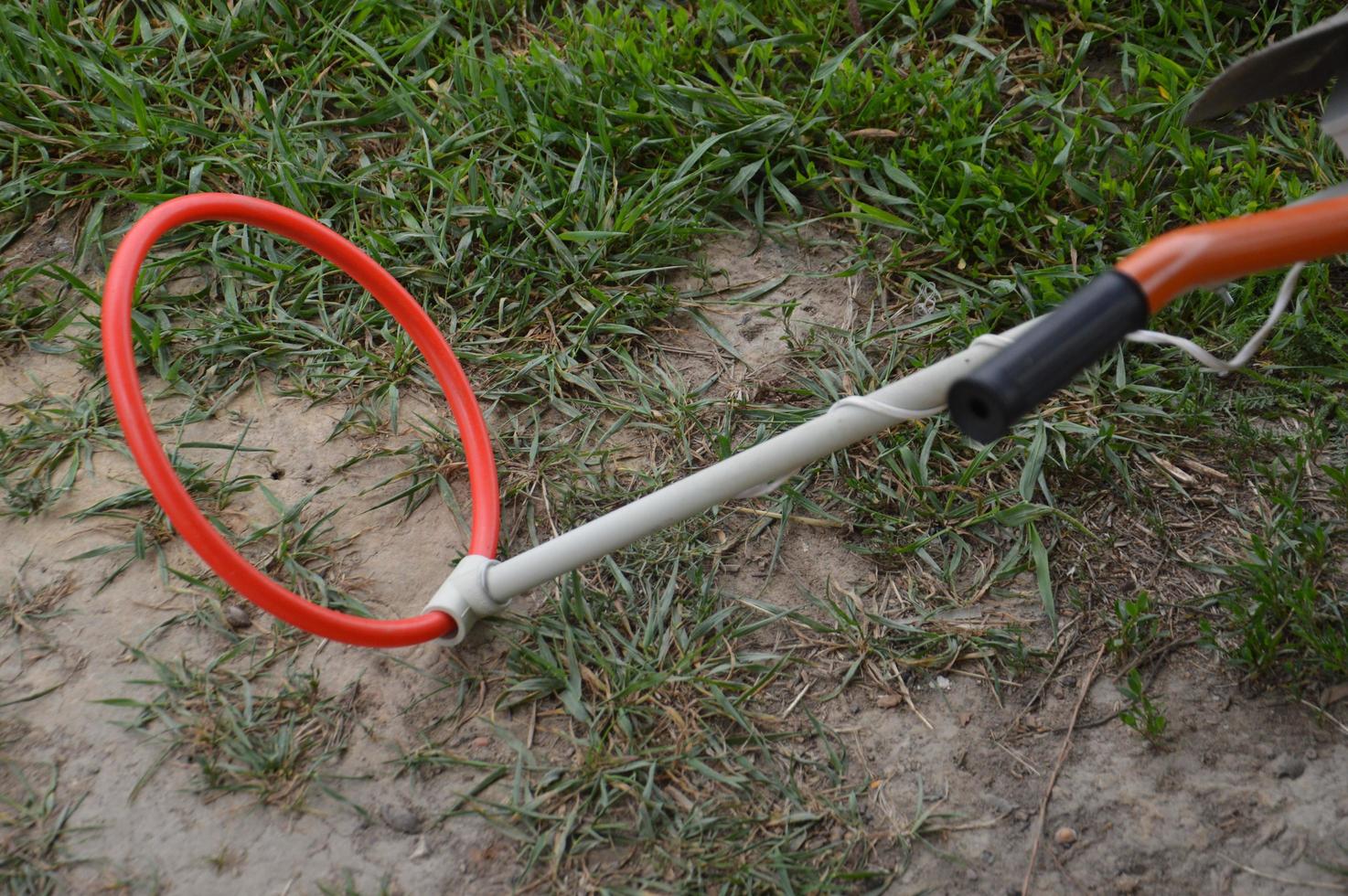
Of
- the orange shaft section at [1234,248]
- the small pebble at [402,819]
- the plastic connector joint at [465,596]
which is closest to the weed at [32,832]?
the small pebble at [402,819]

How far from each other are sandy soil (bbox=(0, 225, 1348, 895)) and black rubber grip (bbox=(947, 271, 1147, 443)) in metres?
0.83

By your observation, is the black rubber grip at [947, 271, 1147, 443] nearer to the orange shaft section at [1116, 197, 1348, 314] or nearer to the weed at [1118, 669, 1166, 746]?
the orange shaft section at [1116, 197, 1348, 314]

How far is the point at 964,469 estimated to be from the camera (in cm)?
220

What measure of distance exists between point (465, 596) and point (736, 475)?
1.77 ft

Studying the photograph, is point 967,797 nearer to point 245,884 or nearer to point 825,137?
point 245,884

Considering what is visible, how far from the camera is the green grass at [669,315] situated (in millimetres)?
1946

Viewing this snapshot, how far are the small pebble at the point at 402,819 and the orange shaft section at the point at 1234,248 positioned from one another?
1.39m

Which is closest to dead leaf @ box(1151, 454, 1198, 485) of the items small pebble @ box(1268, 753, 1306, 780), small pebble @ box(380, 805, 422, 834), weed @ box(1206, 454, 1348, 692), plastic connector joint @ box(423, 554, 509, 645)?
weed @ box(1206, 454, 1348, 692)

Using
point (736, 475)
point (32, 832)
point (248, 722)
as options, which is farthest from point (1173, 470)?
point (32, 832)

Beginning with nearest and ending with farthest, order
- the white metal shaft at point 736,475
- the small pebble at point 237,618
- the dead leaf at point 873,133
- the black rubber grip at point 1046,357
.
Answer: the black rubber grip at point 1046,357 < the white metal shaft at point 736,475 < the small pebble at point 237,618 < the dead leaf at point 873,133

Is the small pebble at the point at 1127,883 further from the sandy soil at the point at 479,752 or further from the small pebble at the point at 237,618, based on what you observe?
the small pebble at the point at 237,618

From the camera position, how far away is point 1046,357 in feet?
4.15

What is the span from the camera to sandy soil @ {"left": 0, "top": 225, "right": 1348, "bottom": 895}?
1780 mm

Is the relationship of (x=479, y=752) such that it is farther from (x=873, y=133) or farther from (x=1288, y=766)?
(x=873, y=133)
